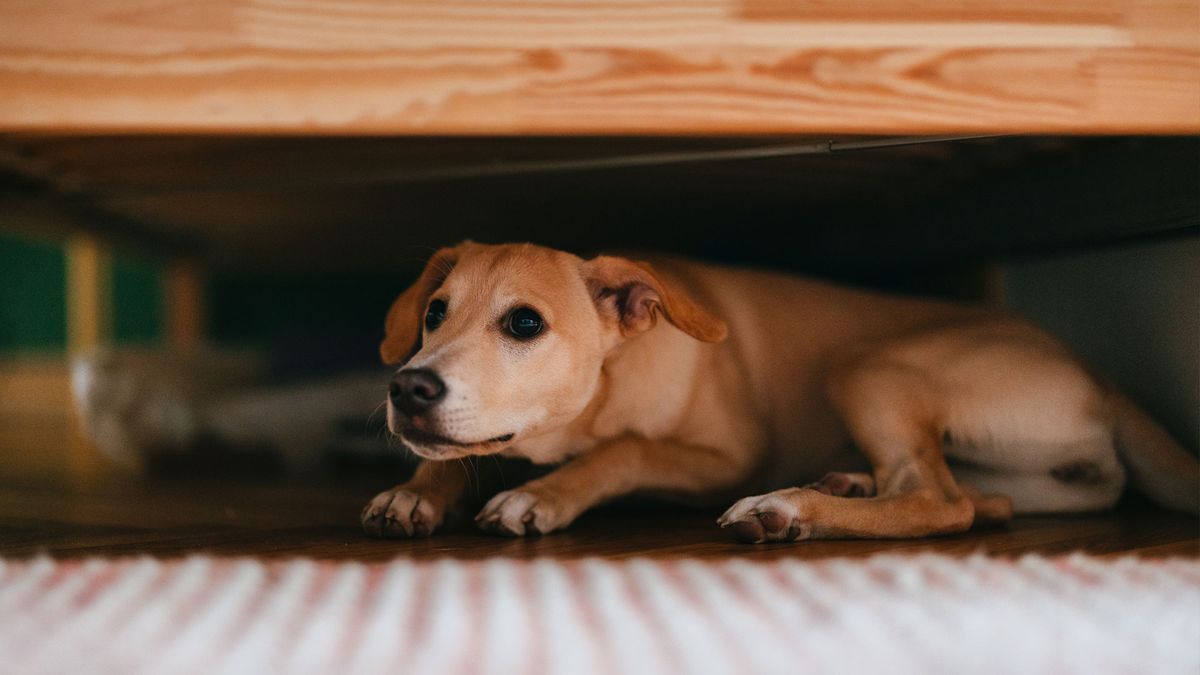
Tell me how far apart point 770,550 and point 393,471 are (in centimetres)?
160

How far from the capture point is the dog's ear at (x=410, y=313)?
184 centimetres

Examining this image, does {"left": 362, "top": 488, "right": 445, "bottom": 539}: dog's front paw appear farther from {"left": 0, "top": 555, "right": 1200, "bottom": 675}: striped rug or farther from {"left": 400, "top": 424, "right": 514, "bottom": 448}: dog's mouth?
{"left": 0, "top": 555, "right": 1200, "bottom": 675}: striped rug

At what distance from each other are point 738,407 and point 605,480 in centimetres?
40

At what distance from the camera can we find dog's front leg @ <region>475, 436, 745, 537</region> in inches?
61.7

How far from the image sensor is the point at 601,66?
1262 mm

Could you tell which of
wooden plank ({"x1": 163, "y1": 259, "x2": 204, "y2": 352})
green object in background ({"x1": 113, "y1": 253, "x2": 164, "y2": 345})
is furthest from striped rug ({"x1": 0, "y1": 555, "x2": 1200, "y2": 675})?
green object in background ({"x1": 113, "y1": 253, "x2": 164, "y2": 345})

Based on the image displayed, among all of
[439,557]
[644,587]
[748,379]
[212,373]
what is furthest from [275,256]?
[644,587]

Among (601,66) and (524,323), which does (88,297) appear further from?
(601,66)

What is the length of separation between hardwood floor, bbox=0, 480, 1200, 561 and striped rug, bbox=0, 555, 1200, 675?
0.19 metres

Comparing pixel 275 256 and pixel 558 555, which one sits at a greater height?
pixel 558 555

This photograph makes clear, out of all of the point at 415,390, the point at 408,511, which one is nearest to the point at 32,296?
the point at 408,511

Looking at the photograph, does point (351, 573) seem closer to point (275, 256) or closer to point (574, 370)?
point (574, 370)

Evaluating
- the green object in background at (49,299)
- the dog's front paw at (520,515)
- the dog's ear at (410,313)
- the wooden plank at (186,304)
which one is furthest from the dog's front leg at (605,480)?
the green object in background at (49,299)

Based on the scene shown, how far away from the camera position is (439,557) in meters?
1.35
